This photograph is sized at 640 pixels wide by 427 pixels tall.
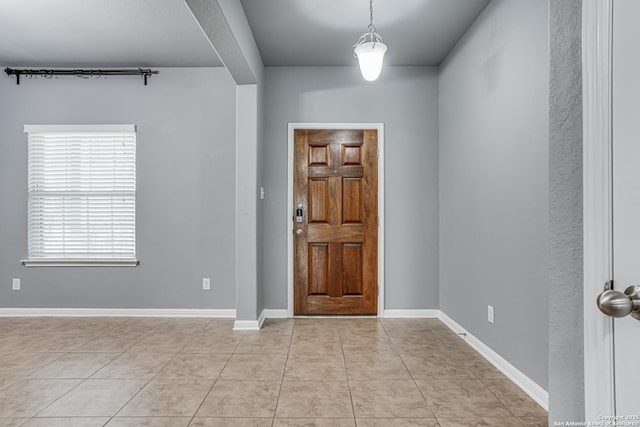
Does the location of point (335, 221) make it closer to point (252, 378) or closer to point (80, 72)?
point (252, 378)

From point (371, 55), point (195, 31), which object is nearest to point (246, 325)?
point (371, 55)

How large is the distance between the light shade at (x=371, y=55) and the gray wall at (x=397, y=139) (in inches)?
49.4

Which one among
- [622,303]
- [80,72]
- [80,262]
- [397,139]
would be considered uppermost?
[80,72]

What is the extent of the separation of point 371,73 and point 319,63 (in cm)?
135

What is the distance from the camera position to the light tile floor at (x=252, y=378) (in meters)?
1.99

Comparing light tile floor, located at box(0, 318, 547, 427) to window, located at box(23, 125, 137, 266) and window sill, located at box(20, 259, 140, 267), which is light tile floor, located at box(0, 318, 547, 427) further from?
window, located at box(23, 125, 137, 266)

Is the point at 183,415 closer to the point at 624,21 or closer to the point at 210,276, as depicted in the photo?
the point at 210,276

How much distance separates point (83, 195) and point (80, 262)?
723 mm

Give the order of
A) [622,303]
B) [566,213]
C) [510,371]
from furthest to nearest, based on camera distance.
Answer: [510,371] < [566,213] < [622,303]

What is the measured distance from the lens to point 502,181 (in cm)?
257

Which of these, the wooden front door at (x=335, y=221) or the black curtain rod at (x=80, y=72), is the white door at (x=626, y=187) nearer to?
the wooden front door at (x=335, y=221)

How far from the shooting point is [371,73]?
8.90ft

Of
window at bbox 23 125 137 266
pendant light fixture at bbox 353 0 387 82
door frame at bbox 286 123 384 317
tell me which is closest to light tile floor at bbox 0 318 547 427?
door frame at bbox 286 123 384 317

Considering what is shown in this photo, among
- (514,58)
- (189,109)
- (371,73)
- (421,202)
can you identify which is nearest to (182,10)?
(189,109)
